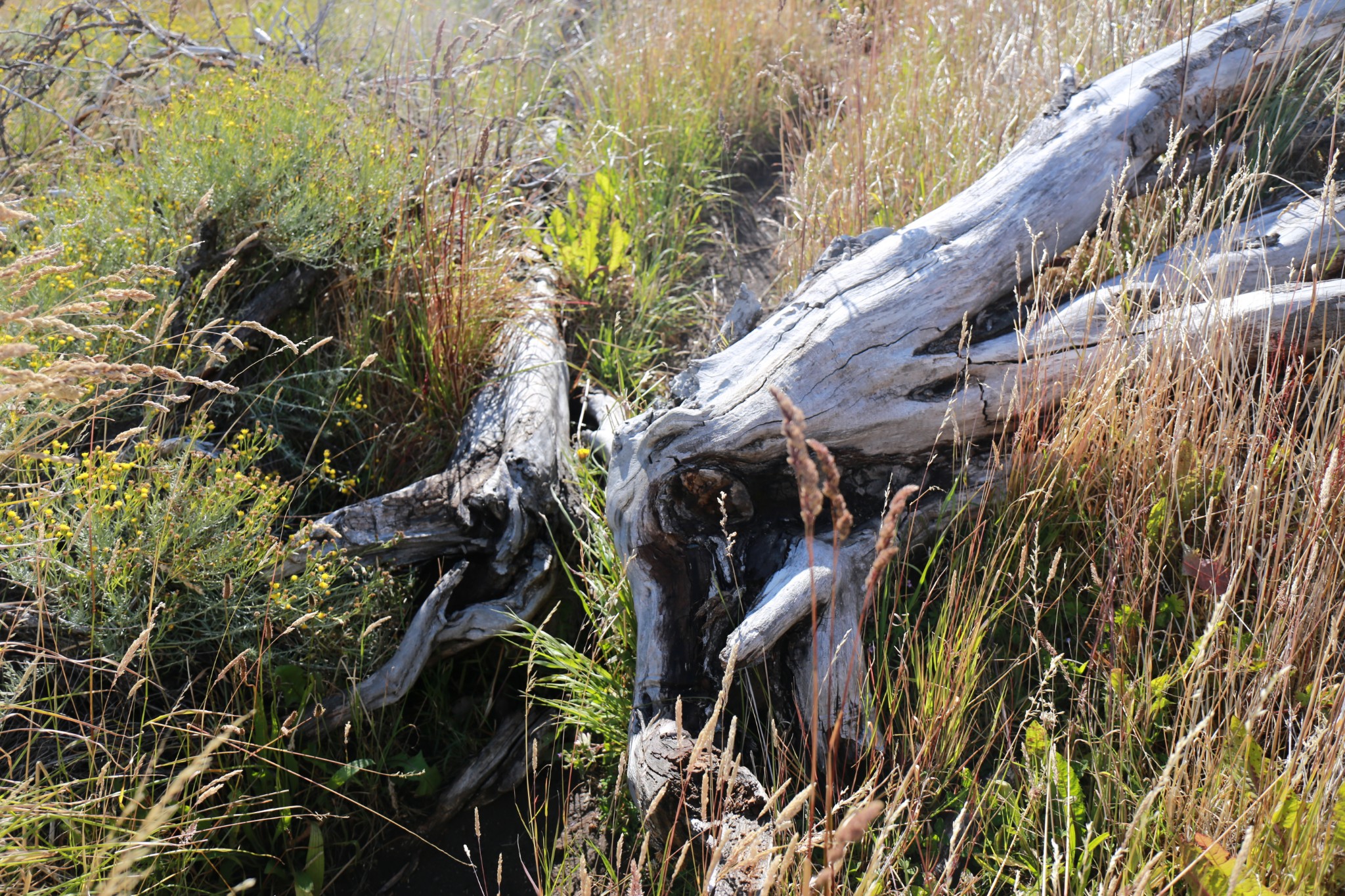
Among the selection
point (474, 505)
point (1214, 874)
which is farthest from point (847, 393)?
point (1214, 874)

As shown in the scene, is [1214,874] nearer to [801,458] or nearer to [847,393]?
[801,458]

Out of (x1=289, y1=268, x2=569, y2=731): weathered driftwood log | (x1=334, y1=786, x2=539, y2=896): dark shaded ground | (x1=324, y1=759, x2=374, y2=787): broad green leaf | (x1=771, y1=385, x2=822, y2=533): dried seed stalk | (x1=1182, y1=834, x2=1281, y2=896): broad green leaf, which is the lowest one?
(x1=334, y1=786, x2=539, y2=896): dark shaded ground

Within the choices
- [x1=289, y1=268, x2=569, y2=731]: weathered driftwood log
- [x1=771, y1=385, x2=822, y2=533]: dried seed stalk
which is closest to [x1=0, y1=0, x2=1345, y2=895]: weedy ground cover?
[x1=289, y1=268, x2=569, y2=731]: weathered driftwood log

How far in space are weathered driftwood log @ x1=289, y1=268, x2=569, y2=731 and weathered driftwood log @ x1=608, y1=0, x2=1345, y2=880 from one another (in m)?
0.47

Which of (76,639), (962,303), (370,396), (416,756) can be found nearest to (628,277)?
(370,396)

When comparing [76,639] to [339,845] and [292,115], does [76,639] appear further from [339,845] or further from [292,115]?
[292,115]

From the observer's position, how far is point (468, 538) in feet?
9.61

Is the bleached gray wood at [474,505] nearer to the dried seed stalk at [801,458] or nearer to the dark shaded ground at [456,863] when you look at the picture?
the dark shaded ground at [456,863]

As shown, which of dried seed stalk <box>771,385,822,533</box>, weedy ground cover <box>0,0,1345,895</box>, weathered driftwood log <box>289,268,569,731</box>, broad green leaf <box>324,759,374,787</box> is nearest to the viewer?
dried seed stalk <box>771,385,822,533</box>

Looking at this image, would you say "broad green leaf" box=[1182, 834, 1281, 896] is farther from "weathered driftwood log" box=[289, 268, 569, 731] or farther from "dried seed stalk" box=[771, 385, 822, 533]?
"weathered driftwood log" box=[289, 268, 569, 731]

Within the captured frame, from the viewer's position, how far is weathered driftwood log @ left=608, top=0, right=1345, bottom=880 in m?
2.37

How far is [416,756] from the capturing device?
2.72 meters

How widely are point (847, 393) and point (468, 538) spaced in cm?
139

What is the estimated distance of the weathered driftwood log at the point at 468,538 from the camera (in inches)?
108
